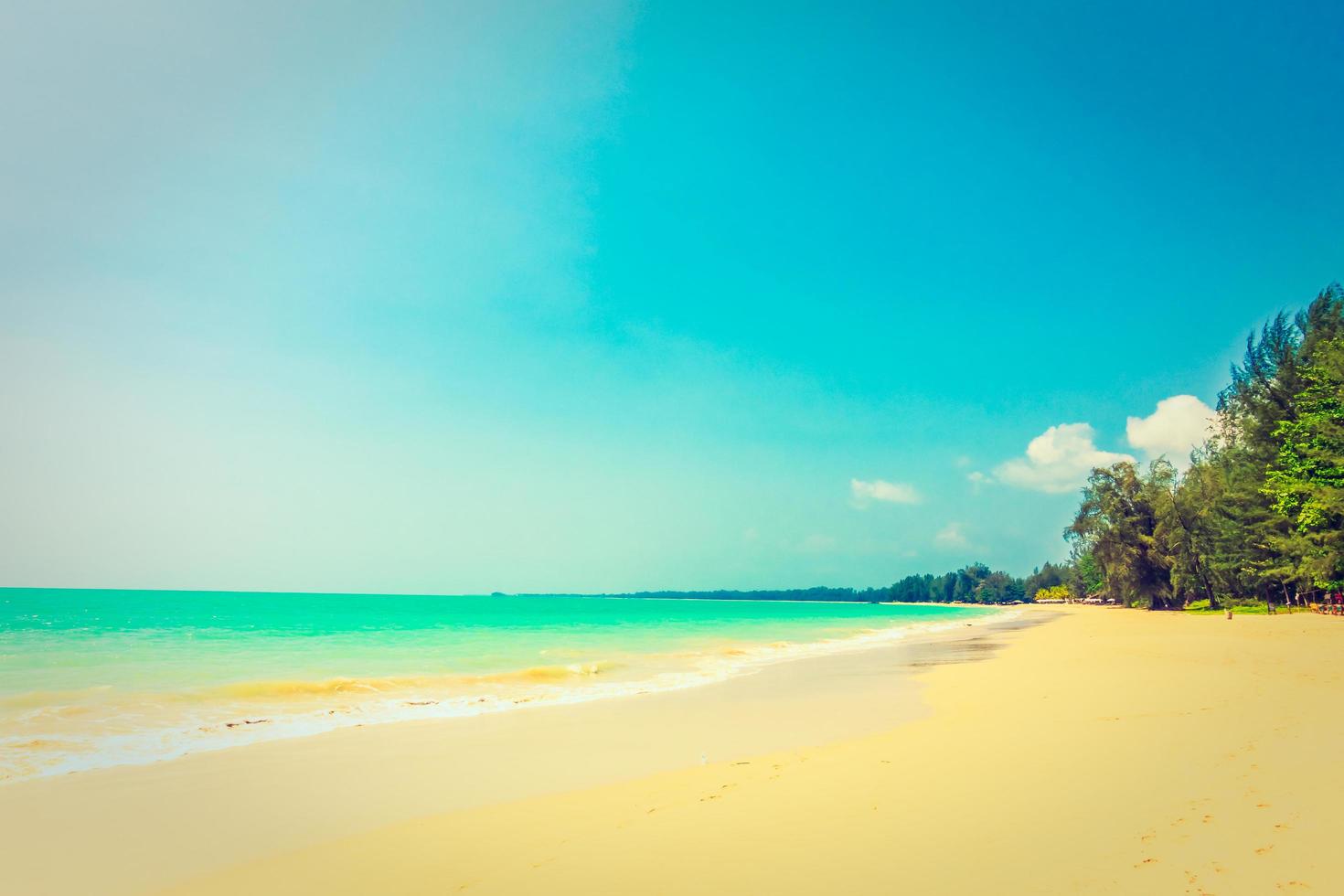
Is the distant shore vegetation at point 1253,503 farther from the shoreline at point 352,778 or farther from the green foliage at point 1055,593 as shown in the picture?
the green foliage at point 1055,593

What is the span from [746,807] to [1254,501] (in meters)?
49.3

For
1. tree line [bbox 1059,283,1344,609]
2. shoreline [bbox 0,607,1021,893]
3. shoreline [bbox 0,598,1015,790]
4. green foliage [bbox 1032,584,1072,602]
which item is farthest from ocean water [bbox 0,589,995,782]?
green foliage [bbox 1032,584,1072,602]

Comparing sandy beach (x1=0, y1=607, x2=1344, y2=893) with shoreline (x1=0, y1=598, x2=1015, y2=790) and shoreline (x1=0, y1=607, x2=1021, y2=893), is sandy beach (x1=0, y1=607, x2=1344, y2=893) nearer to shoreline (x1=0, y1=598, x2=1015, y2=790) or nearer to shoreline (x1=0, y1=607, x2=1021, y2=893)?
shoreline (x1=0, y1=607, x2=1021, y2=893)

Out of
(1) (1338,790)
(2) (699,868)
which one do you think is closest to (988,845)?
(2) (699,868)

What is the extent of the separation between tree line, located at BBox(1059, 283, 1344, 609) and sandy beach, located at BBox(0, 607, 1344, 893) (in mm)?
27683

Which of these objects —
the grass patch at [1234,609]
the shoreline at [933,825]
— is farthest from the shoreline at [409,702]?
the grass patch at [1234,609]

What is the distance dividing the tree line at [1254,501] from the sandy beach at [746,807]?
27.7 m

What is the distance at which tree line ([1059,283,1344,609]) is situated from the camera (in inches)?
1232

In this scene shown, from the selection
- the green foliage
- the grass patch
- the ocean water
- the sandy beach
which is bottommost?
the green foliage

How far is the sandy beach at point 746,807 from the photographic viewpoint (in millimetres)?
4980

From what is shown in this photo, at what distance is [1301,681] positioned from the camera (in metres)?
13.3

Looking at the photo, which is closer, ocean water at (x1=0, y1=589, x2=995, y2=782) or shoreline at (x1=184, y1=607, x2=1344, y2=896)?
shoreline at (x1=184, y1=607, x2=1344, y2=896)

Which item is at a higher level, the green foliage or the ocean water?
the ocean water

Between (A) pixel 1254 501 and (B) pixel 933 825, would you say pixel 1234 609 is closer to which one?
(A) pixel 1254 501
